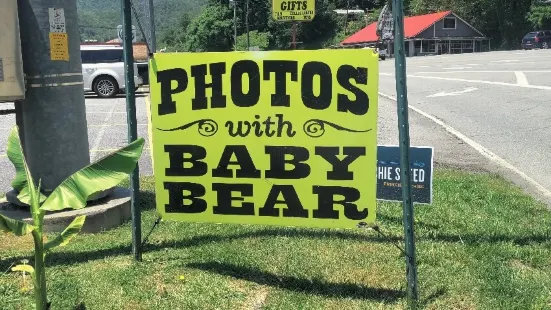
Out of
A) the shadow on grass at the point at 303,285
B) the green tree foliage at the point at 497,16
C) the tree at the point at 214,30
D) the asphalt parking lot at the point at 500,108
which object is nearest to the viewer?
the shadow on grass at the point at 303,285

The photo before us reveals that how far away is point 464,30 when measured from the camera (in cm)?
6806

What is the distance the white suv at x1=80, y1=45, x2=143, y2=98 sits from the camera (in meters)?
19.5

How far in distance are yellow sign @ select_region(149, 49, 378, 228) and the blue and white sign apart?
115cm

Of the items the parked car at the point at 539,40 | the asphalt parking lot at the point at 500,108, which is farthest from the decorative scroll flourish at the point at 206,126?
the parked car at the point at 539,40

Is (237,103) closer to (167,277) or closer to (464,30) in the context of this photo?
(167,277)

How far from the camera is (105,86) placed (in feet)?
64.7

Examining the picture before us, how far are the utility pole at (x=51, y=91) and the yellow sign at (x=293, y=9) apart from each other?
5419 mm

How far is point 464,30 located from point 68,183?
232 ft

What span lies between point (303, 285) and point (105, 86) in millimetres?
17511

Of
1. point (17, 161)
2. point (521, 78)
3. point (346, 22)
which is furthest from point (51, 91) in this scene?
point (346, 22)

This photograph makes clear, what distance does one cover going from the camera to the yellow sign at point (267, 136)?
11.5 ft

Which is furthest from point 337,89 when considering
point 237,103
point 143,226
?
point 143,226

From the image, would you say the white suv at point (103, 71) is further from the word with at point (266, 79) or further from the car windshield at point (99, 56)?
the word with at point (266, 79)

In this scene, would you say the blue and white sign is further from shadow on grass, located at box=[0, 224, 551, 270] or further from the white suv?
the white suv
